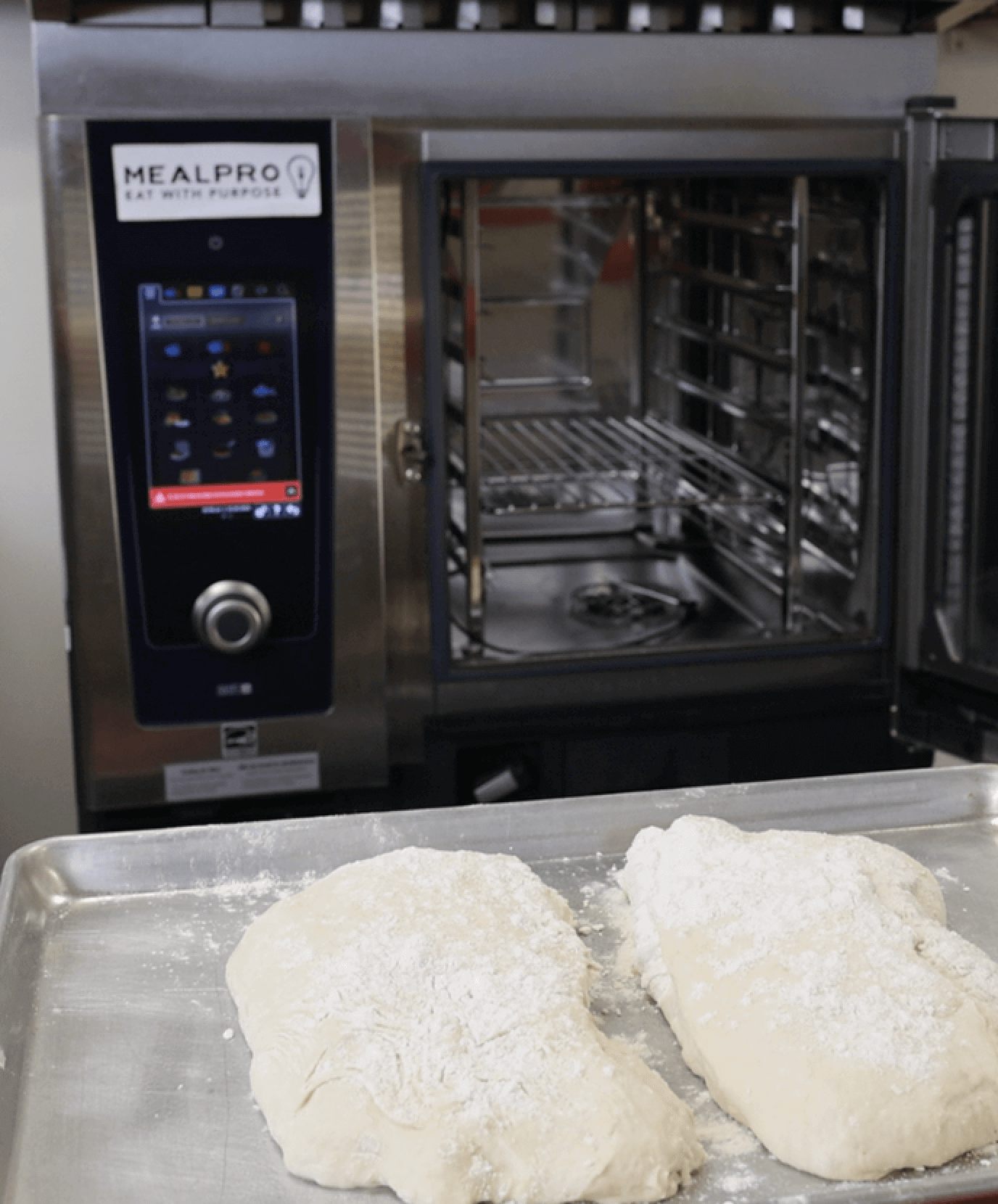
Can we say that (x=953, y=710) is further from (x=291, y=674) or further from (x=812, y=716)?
(x=291, y=674)

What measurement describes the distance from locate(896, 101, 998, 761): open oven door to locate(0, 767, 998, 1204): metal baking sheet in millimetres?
584

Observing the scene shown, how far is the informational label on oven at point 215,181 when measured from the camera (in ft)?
5.91

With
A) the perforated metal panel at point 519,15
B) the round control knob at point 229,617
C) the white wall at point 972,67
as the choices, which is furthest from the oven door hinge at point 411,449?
the white wall at point 972,67

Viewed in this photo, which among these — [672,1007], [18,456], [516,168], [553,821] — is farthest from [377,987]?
[18,456]

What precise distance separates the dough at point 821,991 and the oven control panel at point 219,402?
82 centimetres

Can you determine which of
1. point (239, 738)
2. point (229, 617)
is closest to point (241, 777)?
point (239, 738)

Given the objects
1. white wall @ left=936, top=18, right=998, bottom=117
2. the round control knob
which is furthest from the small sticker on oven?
white wall @ left=936, top=18, right=998, bottom=117

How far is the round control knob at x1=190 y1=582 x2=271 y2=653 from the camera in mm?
1905

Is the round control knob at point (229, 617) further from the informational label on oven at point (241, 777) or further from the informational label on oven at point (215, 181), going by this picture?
the informational label on oven at point (215, 181)

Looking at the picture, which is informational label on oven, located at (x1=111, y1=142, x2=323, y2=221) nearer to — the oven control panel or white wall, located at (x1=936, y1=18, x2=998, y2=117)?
the oven control panel

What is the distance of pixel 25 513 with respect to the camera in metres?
2.37

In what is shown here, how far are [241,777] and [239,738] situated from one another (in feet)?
0.18

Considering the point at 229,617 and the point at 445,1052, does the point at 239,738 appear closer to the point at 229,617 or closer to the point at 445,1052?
the point at 229,617

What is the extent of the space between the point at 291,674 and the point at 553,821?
0.71 metres
